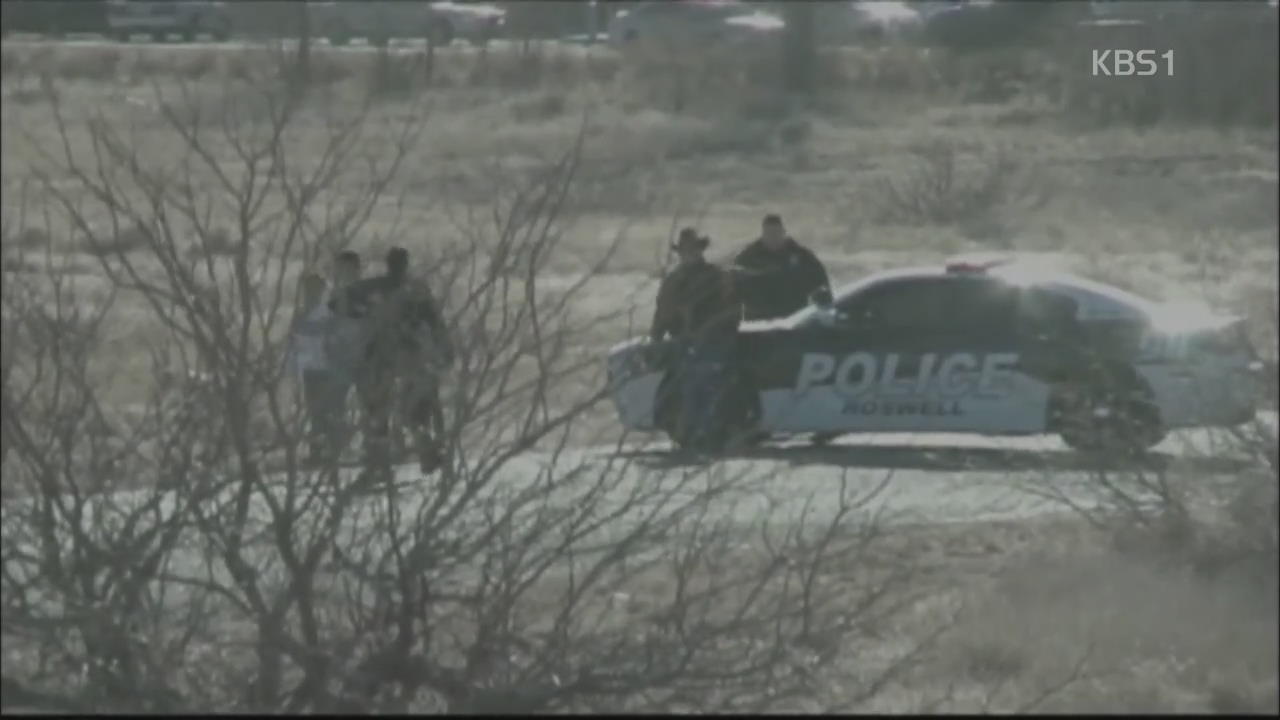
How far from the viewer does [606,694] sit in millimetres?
7930

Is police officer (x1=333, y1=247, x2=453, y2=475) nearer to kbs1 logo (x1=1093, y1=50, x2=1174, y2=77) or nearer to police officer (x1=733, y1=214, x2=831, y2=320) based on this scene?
kbs1 logo (x1=1093, y1=50, x2=1174, y2=77)

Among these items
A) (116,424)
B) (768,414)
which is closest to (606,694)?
(116,424)

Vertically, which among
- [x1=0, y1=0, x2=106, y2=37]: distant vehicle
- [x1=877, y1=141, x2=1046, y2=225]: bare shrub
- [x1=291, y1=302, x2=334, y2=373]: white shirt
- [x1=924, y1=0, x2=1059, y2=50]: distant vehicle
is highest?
[x1=291, y1=302, x2=334, y2=373]: white shirt

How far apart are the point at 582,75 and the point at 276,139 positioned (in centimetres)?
4559

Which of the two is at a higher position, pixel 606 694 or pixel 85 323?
pixel 85 323

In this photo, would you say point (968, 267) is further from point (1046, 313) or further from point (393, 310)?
point (393, 310)

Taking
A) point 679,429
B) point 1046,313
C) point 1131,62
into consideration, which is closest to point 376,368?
point 679,429

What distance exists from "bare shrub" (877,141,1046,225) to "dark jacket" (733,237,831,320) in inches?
728

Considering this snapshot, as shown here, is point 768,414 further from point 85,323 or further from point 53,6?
Answer: point 53,6

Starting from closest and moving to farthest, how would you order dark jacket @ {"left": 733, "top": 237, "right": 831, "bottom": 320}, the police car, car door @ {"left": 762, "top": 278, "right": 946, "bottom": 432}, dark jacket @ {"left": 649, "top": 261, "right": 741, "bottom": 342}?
dark jacket @ {"left": 649, "top": 261, "right": 741, "bottom": 342}, the police car, car door @ {"left": 762, "top": 278, "right": 946, "bottom": 432}, dark jacket @ {"left": 733, "top": 237, "right": 831, "bottom": 320}

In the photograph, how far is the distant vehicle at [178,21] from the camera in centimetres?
5662

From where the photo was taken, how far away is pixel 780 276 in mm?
19375

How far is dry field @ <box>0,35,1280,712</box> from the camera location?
964cm

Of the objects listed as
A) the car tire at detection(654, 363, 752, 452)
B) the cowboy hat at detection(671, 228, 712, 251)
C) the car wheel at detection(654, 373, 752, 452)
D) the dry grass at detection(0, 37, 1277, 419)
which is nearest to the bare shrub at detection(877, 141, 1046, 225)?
the dry grass at detection(0, 37, 1277, 419)
